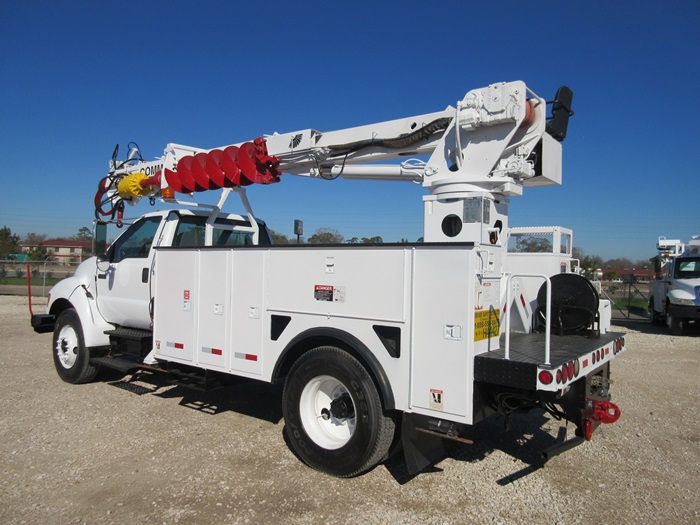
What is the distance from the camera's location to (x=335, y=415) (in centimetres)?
443

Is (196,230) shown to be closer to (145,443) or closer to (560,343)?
(145,443)

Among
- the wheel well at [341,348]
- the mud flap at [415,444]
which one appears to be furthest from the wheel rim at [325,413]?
the mud flap at [415,444]

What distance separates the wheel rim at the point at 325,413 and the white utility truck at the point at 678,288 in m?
13.4

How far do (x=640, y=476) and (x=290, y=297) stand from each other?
3.54m

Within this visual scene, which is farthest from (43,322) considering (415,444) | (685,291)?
(685,291)

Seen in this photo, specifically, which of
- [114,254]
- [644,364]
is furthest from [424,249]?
[644,364]

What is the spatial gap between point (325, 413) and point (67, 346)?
5.01 metres

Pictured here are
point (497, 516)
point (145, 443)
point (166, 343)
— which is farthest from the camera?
point (166, 343)

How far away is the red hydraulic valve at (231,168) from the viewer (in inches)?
261

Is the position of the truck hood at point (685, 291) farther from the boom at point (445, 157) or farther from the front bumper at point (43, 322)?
the front bumper at point (43, 322)

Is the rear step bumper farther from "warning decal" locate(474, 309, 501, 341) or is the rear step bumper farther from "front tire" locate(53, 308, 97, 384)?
"warning decal" locate(474, 309, 501, 341)

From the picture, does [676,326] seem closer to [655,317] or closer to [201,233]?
[655,317]

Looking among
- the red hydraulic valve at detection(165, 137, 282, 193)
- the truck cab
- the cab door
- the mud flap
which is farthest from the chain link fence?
the mud flap

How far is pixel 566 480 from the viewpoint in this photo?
458cm
